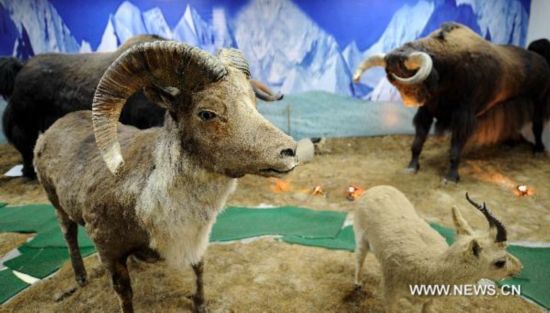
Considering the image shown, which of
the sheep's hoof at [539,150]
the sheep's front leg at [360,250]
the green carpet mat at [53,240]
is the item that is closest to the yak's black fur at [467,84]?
the sheep's hoof at [539,150]

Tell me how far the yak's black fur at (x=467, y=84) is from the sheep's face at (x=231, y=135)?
4.28m

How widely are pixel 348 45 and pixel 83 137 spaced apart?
20.5 feet

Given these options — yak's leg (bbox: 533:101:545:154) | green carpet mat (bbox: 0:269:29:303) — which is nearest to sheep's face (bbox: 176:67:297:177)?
green carpet mat (bbox: 0:269:29:303)

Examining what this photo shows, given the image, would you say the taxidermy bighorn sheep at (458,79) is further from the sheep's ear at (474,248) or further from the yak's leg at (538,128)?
the sheep's ear at (474,248)

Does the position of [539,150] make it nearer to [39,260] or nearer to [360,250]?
[360,250]

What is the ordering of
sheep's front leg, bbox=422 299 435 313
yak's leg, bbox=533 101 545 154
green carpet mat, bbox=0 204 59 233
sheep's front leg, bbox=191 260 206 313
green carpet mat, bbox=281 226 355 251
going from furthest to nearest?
yak's leg, bbox=533 101 545 154, green carpet mat, bbox=0 204 59 233, green carpet mat, bbox=281 226 355 251, sheep's front leg, bbox=191 260 206 313, sheep's front leg, bbox=422 299 435 313

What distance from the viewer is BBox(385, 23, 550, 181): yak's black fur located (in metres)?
5.69

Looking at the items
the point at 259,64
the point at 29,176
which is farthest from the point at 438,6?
the point at 29,176

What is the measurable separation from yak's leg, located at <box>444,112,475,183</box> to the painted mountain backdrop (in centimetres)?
244

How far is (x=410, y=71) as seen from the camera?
5691 millimetres

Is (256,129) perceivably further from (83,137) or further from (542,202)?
(542,202)

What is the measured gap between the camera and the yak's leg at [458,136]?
591 cm

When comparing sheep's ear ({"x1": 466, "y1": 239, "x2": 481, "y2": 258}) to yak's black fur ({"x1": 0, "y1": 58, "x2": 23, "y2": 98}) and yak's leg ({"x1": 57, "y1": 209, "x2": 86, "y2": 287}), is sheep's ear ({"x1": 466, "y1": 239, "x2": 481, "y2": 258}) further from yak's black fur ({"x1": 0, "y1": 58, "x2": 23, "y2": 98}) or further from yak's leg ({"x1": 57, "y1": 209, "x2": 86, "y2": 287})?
yak's black fur ({"x1": 0, "y1": 58, "x2": 23, "y2": 98})

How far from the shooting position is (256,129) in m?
2.05
